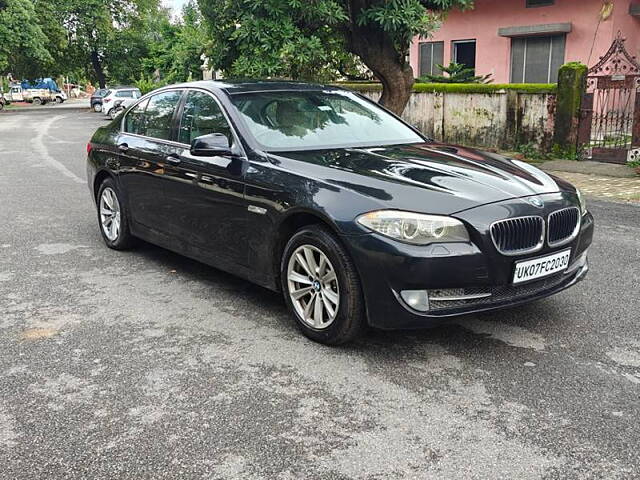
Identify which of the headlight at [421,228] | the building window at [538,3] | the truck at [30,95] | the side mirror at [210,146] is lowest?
the truck at [30,95]

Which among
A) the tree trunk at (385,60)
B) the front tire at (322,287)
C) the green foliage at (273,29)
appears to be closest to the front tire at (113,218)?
the front tire at (322,287)

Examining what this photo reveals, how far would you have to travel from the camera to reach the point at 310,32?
12367mm

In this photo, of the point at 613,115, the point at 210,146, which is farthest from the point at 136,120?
the point at 613,115

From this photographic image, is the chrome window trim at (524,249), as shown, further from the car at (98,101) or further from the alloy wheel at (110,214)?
the car at (98,101)

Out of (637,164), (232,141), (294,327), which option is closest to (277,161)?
(232,141)

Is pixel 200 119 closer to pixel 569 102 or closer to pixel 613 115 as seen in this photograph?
pixel 613 115

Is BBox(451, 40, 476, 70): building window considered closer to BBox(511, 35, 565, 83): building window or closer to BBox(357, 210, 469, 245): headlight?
A: BBox(511, 35, 565, 83): building window

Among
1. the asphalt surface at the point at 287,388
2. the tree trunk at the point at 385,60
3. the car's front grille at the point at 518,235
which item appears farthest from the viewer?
the tree trunk at the point at 385,60

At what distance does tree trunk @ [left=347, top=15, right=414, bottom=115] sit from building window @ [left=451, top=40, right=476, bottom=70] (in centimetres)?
800

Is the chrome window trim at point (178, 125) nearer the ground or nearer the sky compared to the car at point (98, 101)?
nearer the sky

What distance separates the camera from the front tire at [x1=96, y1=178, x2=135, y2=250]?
6.61 meters

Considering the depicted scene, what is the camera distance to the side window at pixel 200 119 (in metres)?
5.30

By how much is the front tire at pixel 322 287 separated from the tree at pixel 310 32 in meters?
7.61

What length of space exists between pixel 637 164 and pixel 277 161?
9.27m
